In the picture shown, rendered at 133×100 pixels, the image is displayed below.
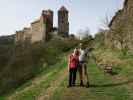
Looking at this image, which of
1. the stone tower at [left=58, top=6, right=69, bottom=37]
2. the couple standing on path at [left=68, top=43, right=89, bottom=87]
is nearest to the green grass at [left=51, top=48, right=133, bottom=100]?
the couple standing on path at [left=68, top=43, right=89, bottom=87]

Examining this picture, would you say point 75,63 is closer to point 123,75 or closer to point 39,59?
point 123,75

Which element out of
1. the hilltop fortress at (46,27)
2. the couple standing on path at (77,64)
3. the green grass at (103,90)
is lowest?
the green grass at (103,90)

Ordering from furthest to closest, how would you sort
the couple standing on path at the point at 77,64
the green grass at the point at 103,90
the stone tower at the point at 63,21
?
the stone tower at the point at 63,21 < the couple standing on path at the point at 77,64 < the green grass at the point at 103,90

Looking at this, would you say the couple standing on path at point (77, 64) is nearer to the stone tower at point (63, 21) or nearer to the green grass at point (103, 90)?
the green grass at point (103, 90)

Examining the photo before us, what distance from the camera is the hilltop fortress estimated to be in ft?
310

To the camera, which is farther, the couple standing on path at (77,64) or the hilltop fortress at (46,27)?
the hilltop fortress at (46,27)

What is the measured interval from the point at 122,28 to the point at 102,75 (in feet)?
49.0

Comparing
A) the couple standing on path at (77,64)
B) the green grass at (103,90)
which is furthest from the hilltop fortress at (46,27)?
the couple standing on path at (77,64)

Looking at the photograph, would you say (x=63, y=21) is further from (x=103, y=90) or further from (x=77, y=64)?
(x=103, y=90)

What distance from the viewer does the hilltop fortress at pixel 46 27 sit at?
94438 millimetres

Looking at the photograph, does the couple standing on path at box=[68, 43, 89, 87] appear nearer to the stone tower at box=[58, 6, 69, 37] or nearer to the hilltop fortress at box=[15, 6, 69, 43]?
the hilltop fortress at box=[15, 6, 69, 43]

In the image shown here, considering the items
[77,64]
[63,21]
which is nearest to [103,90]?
[77,64]

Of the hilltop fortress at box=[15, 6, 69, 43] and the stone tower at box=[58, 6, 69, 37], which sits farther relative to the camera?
the stone tower at box=[58, 6, 69, 37]

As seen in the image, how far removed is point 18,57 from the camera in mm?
A: 56094
